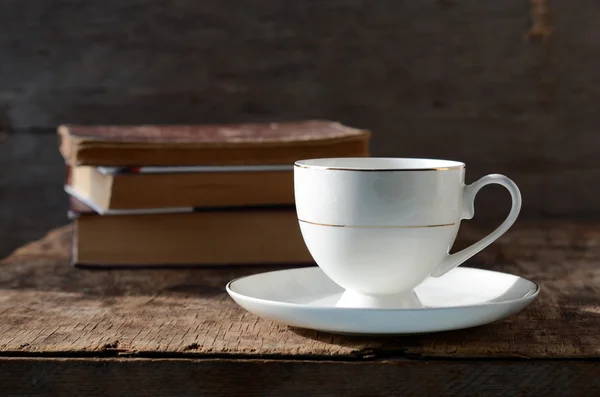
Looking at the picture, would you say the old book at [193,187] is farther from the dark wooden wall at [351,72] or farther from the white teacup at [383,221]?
the dark wooden wall at [351,72]

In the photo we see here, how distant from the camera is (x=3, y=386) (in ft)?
1.91

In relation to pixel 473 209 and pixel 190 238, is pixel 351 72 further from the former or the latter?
pixel 473 209

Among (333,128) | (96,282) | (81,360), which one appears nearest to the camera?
(81,360)

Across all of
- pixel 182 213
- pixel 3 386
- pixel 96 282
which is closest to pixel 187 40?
pixel 182 213

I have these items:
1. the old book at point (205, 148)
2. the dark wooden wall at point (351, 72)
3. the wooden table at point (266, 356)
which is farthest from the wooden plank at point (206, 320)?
the dark wooden wall at point (351, 72)

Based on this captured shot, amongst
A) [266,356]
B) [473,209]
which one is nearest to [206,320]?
[266,356]

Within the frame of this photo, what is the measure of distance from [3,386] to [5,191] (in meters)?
0.93

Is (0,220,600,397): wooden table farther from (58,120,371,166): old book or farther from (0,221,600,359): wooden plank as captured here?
(58,120,371,166): old book

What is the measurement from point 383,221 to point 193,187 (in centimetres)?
37

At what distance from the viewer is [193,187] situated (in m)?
0.95

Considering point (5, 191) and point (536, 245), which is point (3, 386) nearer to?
point (536, 245)

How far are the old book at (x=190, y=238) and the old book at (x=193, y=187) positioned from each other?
0.01 m

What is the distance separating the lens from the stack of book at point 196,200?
935 millimetres

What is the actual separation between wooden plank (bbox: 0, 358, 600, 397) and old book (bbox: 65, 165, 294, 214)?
37cm
